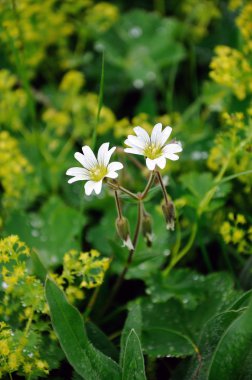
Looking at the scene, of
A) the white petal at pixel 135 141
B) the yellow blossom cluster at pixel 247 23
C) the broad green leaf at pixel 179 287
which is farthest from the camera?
the yellow blossom cluster at pixel 247 23

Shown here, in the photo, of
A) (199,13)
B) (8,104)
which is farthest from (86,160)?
(199,13)

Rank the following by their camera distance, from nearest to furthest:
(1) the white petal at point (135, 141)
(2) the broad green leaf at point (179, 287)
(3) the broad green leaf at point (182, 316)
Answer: (1) the white petal at point (135, 141) < (3) the broad green leaf at point (182, 316) < (2) the broad green leaf at point (179, 287)

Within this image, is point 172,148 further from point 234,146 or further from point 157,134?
point 234,146

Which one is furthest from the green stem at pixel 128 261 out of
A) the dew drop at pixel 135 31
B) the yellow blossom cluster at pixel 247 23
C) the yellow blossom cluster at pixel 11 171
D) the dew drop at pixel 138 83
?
the dew drop at pixel 135 31

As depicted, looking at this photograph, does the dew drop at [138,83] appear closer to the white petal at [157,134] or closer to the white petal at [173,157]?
the white petal at [157,134]

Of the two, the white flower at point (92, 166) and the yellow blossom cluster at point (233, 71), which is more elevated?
the yellow blossom cluster at point (233, 71)

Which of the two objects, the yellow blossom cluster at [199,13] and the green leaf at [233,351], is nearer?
the green leaf at [233,351]

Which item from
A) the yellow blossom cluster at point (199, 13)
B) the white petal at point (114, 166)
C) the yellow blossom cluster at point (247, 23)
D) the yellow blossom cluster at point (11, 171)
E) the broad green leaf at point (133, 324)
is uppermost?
the yellow blossom cluster at point (199, 13)

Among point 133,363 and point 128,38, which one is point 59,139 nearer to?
point 128,38
